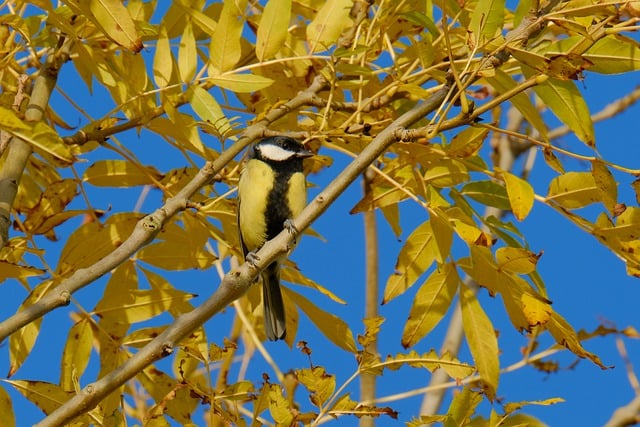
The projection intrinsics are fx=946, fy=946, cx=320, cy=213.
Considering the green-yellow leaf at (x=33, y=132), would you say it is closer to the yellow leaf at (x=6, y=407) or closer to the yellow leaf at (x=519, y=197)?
the yellow leaf at (x=6, y=407)

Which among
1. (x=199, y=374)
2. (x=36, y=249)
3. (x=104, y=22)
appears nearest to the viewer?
(x=104, y=22)

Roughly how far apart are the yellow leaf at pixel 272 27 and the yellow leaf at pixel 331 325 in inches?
29.0

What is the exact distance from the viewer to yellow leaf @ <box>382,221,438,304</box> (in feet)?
8.63

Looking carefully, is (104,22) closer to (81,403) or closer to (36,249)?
(36,249)

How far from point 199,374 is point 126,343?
1327mm

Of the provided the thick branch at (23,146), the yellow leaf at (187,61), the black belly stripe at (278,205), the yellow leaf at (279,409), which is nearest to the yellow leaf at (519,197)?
the yellow leaf at (279,409)

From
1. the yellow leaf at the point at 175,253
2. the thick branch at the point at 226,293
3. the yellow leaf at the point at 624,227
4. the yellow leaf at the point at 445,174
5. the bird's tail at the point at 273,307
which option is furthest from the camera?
the bird's tail at the point at 273,307

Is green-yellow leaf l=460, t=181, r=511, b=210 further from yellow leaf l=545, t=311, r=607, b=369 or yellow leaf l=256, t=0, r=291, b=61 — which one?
yellow leaf l=256, t=0, r=291, b=61

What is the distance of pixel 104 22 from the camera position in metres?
2.11

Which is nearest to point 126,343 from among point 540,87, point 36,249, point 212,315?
point 36,249

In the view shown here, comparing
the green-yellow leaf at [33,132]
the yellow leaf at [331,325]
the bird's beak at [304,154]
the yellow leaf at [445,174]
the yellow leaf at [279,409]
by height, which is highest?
the green-yellow leaf at [33,132]

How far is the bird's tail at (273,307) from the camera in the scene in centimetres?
334

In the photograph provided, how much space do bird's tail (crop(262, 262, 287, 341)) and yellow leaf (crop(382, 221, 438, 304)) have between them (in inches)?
25.3

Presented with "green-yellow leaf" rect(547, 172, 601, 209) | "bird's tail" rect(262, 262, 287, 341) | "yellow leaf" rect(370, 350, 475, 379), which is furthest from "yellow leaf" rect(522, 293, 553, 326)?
"bird's tail" rect(262, 262, 287, 341)
